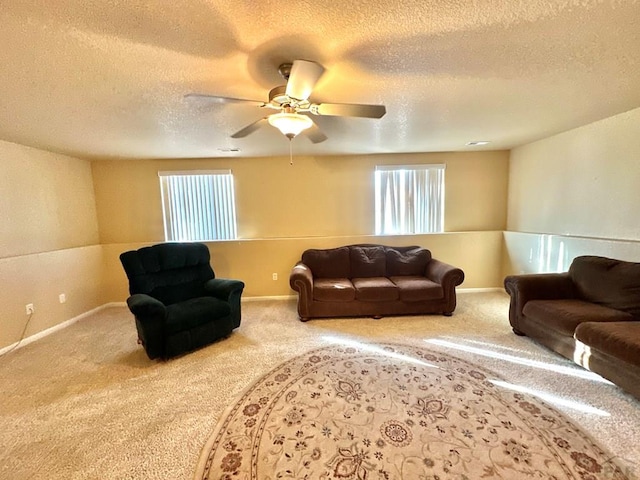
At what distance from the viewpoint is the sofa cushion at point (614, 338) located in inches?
74.4

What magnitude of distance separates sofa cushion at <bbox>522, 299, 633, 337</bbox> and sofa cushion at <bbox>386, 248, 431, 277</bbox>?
150cm

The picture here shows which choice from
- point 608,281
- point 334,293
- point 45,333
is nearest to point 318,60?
point 334,293

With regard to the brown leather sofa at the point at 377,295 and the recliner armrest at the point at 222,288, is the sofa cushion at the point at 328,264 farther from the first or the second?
the recliner armrest at the point at 222,288

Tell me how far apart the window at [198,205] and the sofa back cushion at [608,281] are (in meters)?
4.69

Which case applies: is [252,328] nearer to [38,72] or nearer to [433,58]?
[38,72]

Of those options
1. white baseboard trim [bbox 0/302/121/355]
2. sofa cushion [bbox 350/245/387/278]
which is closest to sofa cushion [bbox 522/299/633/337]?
sofa cushion [bbox 350/245/387/278]

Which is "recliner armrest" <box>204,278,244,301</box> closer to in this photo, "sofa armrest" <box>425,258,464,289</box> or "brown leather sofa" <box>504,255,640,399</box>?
"sofa armrest" <box>425,258,464,289</box>

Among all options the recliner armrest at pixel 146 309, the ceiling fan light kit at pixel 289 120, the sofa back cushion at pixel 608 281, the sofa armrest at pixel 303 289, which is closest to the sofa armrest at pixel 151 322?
the recliner armrest at pixel 146 309

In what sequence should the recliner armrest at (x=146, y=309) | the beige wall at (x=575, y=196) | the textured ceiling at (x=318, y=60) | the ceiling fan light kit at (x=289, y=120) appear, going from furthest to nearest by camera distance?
1. the beige wall at (x=575, y=196)
2. the recliner armrest at (x=146, y=309)
3. the ceiling fan light kit at (x=289, y=120)
4. the textured ceiling at (x=318, y=60)

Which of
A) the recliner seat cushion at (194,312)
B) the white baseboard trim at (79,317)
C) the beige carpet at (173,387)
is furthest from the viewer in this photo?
the white baseboard trim at (79,317)

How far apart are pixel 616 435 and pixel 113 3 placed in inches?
143

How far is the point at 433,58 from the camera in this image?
1.74 metres

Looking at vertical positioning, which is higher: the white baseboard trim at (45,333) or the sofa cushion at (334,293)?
the sofa cushion at (334,293)

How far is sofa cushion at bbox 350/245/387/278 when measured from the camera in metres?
4.25
